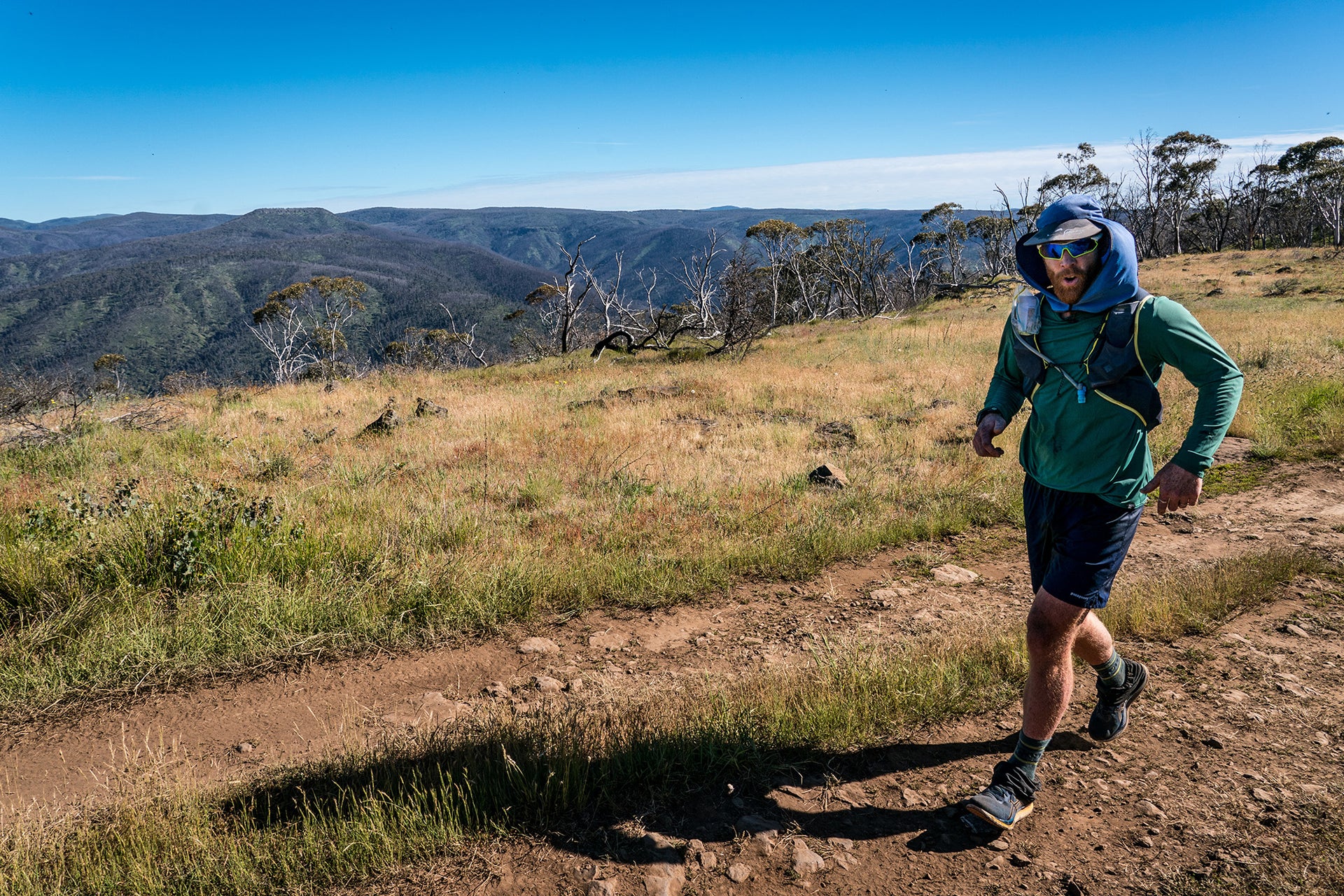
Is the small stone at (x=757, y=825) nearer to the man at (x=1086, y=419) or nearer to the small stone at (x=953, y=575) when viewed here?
the man at (x=1086, y=419)

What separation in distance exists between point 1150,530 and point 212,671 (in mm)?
6259

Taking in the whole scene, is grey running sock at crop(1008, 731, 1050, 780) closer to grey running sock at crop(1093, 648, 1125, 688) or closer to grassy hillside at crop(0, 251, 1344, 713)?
grey running sock at crop(1093, 648, 1125, 688)

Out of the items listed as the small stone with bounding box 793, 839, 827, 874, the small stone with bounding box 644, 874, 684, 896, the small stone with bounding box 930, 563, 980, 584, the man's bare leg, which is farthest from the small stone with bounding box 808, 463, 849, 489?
the small stone with bounding box 644, 874, 684, 896

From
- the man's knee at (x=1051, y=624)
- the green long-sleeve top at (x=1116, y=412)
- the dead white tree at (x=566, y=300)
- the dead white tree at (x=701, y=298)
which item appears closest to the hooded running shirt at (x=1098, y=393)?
the green long-sleeve top at (x=1116, y=412)

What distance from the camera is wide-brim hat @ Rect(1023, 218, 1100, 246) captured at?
2.29 metres

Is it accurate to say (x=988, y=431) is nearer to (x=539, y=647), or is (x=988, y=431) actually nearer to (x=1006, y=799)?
(x=1006, y=799)

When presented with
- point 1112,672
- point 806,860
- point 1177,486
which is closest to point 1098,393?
point 1177,486

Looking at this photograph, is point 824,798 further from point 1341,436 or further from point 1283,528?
point 1341,436

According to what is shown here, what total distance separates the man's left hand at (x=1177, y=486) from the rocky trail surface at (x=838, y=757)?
3.58ft

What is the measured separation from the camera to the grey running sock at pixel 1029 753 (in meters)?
2.46

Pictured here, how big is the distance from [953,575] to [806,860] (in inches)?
121

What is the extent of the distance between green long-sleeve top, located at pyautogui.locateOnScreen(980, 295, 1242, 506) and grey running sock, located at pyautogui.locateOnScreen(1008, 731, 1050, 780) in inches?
33.9

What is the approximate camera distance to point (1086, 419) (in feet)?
7.77

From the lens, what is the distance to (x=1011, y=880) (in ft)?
7.22
